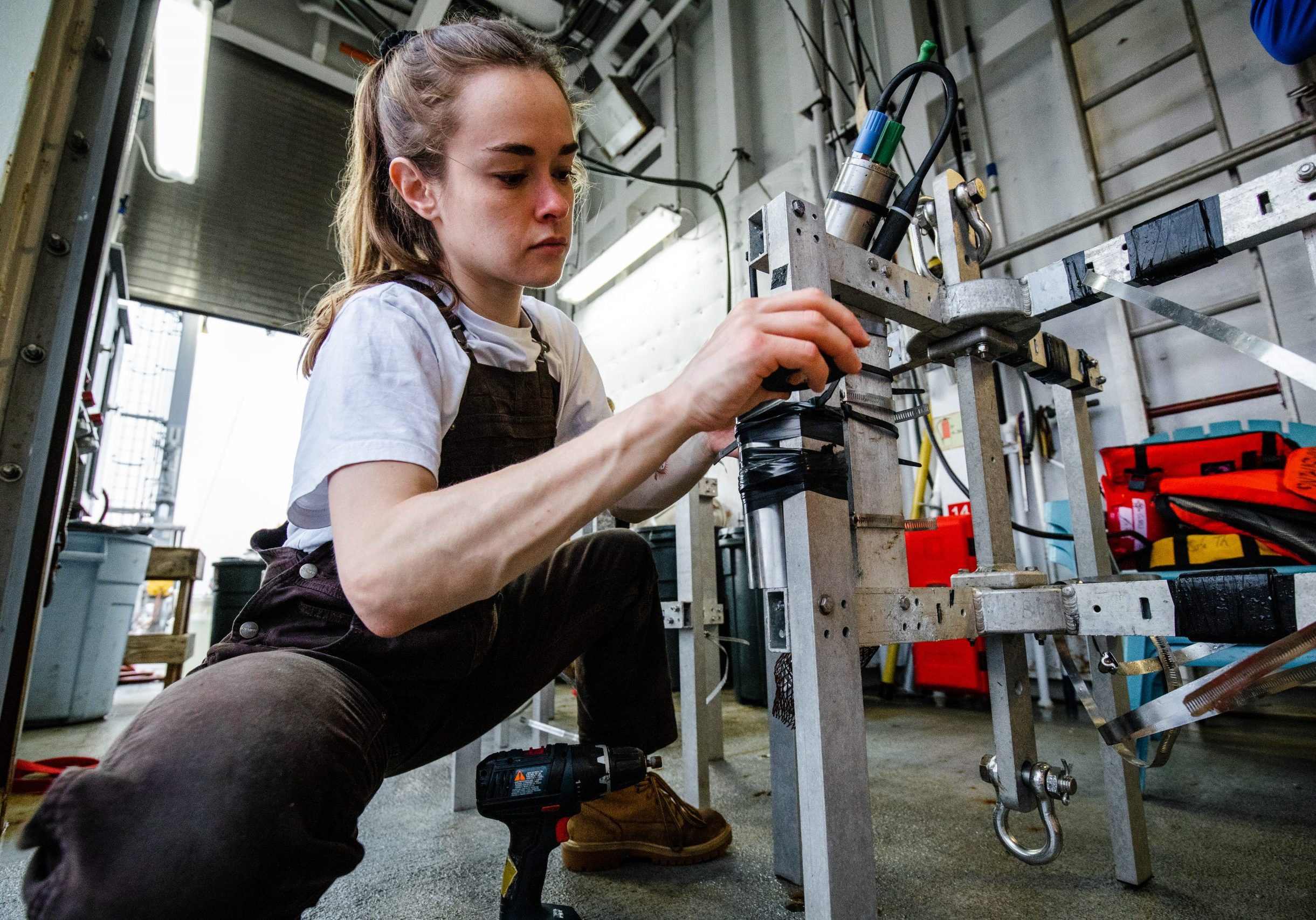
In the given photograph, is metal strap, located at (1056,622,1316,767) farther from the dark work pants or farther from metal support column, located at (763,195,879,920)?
the dark work pants

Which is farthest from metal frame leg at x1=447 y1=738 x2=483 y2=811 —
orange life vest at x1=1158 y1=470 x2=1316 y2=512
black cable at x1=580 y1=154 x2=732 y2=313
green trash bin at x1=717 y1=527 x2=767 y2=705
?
black cable at x1=580 y1=154 x2=732 y2=313

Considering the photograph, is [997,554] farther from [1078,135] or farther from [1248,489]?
[1078,135]

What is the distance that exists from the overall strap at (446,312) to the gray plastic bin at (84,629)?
2627mm

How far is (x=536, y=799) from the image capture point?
797mm

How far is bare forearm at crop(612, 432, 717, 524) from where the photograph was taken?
85 cm

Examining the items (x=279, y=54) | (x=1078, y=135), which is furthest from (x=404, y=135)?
(x=279, y=54)

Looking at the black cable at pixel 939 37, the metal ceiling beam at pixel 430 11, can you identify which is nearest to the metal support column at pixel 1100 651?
the black cable at pixel 939 37

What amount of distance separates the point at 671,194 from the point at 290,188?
2273 mm

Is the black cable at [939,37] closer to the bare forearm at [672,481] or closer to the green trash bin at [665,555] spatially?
the green trash bin at [665,555]

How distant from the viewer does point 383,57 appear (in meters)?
0.91

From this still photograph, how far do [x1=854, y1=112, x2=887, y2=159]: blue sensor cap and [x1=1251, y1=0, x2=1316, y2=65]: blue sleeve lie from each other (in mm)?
1865

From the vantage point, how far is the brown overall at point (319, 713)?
0.43 m

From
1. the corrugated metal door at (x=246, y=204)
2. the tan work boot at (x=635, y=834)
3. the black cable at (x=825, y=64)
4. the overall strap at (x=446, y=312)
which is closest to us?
the overall strap at (x=446, y=312)

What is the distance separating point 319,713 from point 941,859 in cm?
101
